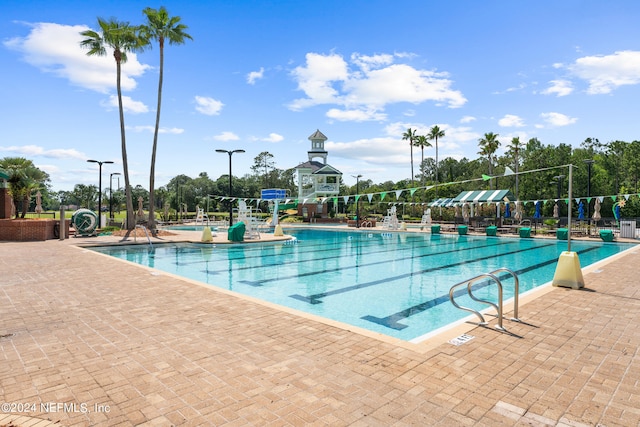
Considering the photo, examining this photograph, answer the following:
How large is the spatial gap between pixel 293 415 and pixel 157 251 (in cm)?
1645

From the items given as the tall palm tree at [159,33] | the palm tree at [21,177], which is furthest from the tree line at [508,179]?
the tall palm tree at [159,33]

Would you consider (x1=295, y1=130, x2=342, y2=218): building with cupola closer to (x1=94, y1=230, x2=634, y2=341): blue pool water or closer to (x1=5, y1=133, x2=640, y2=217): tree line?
(x1=5, y1=133, x2=640, y2=217): tree line

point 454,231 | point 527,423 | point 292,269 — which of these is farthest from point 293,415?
point 454,231

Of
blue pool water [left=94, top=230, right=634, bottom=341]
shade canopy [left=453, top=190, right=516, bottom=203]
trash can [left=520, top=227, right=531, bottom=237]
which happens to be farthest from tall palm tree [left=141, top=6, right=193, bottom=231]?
shade canopy [left=453, top=190, right=516, bottom=203]

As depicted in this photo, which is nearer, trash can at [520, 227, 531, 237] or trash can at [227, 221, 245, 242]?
trash can at [227, 221, 245, 242]

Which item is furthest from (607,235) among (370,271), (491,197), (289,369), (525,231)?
(289,369)

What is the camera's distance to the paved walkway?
124 inches

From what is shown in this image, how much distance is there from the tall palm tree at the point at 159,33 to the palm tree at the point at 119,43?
81 centimetres

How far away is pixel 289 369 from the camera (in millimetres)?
4020

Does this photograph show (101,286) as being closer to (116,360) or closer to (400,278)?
(116,360)

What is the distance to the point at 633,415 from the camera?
3.16 meters

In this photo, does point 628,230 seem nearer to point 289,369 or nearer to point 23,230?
point 289,369

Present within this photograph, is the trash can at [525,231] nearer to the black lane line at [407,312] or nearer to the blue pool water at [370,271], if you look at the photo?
the blue pool water at [370,271]

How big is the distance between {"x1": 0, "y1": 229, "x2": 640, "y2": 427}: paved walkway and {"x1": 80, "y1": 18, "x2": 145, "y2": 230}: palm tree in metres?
18.6
